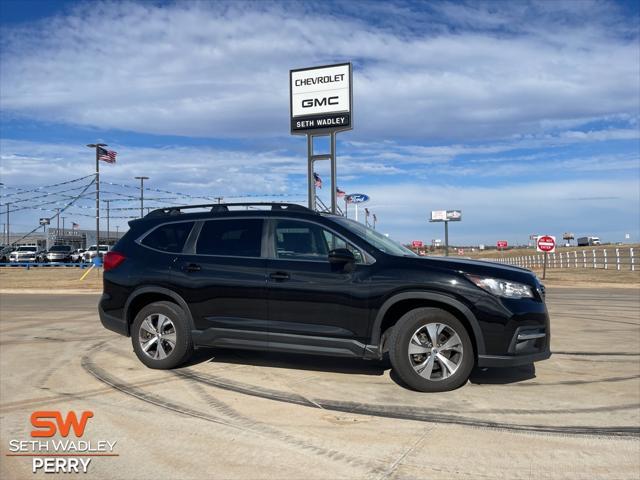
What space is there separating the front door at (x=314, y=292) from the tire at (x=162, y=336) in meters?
1.11

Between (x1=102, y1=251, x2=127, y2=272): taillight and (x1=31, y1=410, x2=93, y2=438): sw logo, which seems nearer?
(x1=31, y1=410, x2=93, y2=438): sw logo

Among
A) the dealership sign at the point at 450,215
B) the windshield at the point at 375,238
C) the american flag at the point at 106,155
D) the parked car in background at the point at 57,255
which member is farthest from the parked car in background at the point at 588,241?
the windshield at the point at 375,238

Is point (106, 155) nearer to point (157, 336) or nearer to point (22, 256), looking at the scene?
point (22, 256)

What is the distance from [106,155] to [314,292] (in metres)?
36.1

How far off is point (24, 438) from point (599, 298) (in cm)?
1642

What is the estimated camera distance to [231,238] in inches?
269

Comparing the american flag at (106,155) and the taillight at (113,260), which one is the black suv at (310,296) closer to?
the taillight at (113,260)

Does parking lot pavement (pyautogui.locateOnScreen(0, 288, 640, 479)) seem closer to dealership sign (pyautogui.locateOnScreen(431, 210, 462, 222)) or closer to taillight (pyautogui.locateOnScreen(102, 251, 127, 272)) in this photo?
taillight (pyautogui.locateOnScreen(102, 251, 127, 272))

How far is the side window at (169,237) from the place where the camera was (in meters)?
7.08

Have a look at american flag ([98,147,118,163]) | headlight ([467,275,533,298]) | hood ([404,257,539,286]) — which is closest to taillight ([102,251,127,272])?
hood ([404,257,539,286])

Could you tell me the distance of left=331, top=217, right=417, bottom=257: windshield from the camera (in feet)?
21.1

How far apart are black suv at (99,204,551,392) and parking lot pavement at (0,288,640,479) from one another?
409mm

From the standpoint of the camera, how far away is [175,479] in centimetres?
386

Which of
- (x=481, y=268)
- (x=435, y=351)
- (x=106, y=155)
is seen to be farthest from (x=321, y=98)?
(x=106, y=155)
